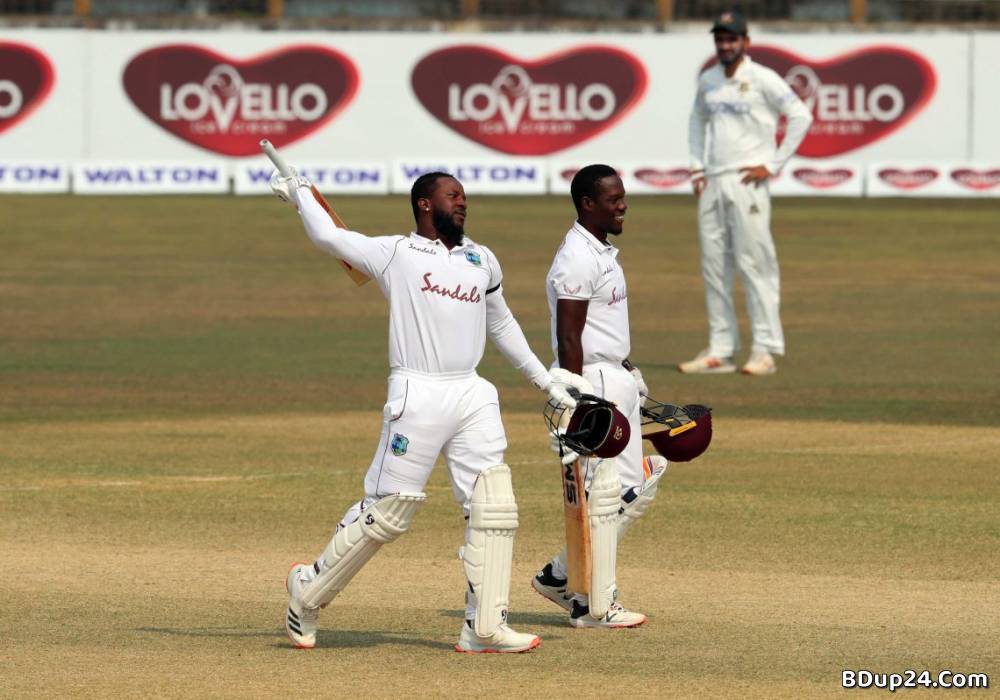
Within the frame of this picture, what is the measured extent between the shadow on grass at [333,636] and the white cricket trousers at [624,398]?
126 cm

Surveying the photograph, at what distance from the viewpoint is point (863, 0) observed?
4419cm

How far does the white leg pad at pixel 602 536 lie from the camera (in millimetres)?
8523

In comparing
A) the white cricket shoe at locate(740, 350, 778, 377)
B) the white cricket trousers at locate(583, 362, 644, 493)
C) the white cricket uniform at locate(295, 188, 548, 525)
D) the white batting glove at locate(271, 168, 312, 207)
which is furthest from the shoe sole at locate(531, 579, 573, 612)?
the white cricket shoe at locate(740, 350, 778, 377)

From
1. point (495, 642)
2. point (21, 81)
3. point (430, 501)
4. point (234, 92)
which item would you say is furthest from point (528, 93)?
point (495, 642)

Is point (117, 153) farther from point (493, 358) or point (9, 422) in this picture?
point (9, 422)

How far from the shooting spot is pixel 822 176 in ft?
132

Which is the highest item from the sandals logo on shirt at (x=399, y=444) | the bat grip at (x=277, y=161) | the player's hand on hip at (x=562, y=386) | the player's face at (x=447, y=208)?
the bat grip at (x=277, y=161)

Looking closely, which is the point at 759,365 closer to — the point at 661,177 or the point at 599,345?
the point at 599,345

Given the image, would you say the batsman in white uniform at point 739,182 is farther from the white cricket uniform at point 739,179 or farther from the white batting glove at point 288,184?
the white batting glove at point 288,184

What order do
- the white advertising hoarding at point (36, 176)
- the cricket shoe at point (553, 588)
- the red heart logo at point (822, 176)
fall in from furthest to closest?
the red heart logo at point (822, 176) < the white advertising hoarding at point (36, 176) < the cricket shoe at point (553, 588)

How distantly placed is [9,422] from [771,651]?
8.71 metres

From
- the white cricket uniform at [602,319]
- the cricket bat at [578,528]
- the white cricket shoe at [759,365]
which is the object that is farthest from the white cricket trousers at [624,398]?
the white cricket shoe at [759,365]

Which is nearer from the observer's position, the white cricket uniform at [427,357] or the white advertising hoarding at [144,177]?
the white cricket uniform at [427,357]

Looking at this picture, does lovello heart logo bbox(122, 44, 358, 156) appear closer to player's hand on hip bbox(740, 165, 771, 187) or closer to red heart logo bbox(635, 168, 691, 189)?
red heart logo bbox(635, 168, 691, 189)
